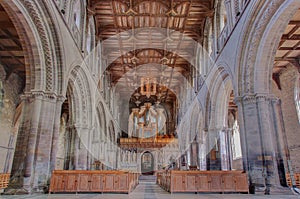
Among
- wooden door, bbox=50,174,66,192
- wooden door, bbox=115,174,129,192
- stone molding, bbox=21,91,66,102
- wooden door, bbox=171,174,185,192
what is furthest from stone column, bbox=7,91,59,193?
wooden door, bbox=171,174,185,192

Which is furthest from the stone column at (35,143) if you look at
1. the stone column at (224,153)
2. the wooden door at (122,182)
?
the stone column at (224,153)

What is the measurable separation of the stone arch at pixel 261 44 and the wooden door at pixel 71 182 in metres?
6.88

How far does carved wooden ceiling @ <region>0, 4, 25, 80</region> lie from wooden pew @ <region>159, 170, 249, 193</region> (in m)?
9.22

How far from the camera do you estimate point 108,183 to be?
342 inches

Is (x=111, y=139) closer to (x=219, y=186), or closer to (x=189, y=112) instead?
(x=189, y=112)

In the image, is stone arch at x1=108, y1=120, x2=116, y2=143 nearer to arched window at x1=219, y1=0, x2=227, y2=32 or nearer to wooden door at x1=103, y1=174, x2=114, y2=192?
arched window at x1=219, y1=0, x2=227, y2=32

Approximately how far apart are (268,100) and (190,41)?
10.4 m

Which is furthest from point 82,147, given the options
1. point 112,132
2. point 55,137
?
point 112,132

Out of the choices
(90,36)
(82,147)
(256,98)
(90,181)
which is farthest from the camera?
(90,36)

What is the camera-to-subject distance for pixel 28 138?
28.2 ft

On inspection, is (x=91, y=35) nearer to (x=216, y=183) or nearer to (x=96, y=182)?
(x=96, y=182)

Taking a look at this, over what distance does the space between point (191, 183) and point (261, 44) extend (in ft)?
18.3

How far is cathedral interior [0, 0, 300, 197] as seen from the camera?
869 centimetres

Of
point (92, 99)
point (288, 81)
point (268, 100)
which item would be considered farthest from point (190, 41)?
point (268, 100)
